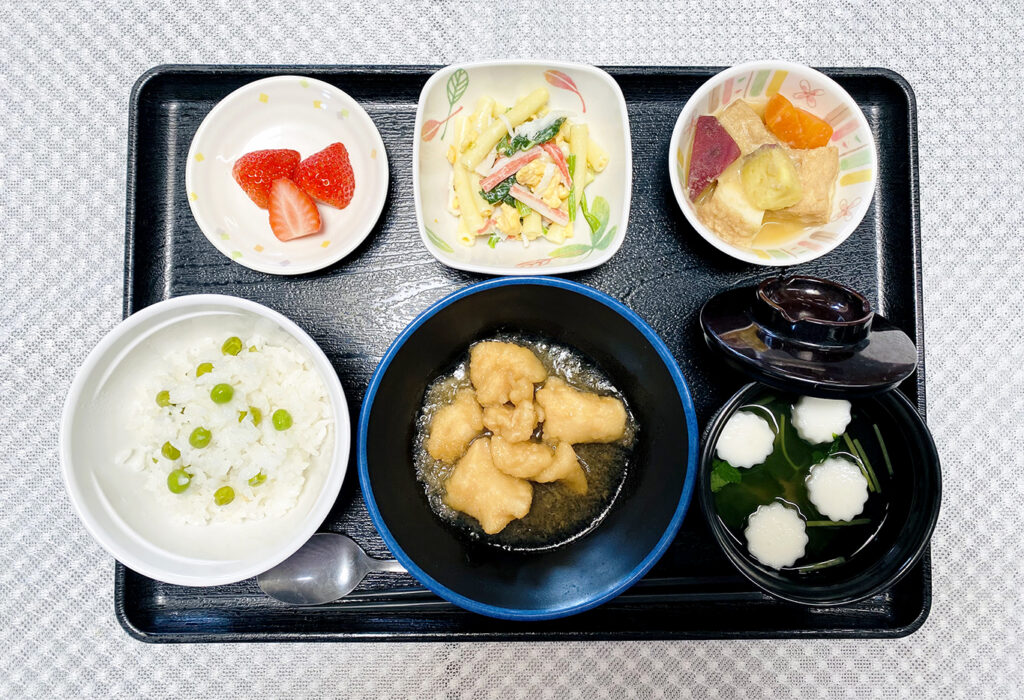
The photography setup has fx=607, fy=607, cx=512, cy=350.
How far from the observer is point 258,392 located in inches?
51.7

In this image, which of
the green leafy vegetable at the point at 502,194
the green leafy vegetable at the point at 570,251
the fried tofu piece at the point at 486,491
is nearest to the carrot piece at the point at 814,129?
the green leafy vegetable at the point at 570,251

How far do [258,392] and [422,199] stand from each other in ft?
1.81

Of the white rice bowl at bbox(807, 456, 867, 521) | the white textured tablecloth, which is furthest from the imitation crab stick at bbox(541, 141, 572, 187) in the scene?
the white rice bowl at bbox(807, 456, 867, 521)

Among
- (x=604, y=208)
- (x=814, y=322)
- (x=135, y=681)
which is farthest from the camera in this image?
(x=135, y=681)

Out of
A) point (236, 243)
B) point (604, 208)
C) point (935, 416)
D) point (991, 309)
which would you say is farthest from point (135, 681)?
Answer: point (991, 309)

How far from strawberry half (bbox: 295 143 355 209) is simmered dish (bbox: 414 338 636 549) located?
473mm

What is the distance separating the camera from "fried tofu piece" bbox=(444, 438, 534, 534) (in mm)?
1291

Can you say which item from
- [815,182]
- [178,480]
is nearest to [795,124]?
[815,182]

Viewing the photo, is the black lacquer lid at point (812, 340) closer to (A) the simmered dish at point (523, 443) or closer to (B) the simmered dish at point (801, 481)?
(B) the simmered dish at point (801, 481)

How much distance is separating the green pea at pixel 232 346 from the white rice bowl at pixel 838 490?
130 cm

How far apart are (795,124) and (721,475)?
81 centimetres

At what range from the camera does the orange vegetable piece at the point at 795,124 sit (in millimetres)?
1370

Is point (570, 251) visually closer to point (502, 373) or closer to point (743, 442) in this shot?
point (502, 373)

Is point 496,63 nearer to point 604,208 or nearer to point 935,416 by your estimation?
point 604,208
